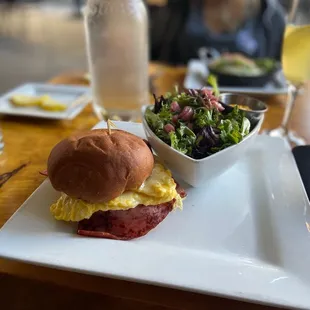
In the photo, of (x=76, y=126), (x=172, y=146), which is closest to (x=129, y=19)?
(x=76, y=126)

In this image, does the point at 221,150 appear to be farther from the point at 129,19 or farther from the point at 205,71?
the point at 205,71

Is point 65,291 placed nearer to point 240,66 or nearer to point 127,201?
point 127,201

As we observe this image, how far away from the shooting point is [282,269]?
→ 0.49 m

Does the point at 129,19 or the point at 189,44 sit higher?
the point at 129,19

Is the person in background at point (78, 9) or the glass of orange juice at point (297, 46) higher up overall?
the glass of orange juice at point (297, 46)

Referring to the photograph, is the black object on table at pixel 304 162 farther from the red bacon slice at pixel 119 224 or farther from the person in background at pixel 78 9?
the person in background at pixel 78 9

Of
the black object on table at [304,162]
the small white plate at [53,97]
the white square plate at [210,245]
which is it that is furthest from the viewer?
the small white plate at [53,97]

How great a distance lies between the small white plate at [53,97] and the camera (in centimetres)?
98

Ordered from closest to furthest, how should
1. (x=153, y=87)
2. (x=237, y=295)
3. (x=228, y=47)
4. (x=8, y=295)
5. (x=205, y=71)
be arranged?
1. (x=237, y=295)
2. (x=8, y=295)
3. (x=153, y=87)
4. (x=205, y=71)
5. (x=228, y=47)

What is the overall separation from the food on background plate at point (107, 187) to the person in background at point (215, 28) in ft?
4.99

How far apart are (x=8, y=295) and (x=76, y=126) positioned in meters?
0.50

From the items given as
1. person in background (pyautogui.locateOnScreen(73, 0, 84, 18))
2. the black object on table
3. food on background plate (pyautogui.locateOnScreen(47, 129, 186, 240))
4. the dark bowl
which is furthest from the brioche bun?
person in background (pyautogui.locateOnScreen(73, 0, 84, 18))

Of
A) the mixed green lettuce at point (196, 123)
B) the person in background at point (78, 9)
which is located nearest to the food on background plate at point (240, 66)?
the mixed green lettuce at point (196, 123)

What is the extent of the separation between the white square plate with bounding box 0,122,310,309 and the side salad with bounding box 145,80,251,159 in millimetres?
82
